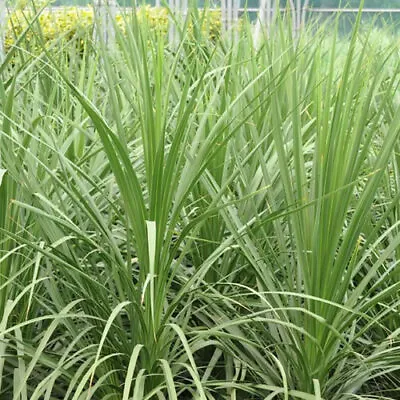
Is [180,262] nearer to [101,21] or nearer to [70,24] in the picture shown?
[101,21]

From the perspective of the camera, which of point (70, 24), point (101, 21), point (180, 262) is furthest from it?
point (70, 24)

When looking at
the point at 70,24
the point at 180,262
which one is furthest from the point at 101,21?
the point at 70,24

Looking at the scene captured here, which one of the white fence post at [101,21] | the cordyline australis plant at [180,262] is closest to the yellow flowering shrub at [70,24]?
the white fence post at [101,21]

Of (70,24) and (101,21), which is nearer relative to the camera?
(101,21)

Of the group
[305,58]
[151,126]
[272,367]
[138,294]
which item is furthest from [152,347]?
[305,58]

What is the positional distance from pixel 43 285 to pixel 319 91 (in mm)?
682

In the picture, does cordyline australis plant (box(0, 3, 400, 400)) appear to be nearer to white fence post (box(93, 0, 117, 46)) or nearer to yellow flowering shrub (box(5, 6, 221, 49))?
white fence post (box(93, 0, 117, 46))

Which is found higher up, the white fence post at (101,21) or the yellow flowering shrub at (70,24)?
the white fence post at (101,21)

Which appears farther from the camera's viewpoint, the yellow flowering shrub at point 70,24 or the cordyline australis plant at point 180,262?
the yellow flowering shrub at point 70,24

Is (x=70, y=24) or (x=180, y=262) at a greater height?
(x=180, y=262)

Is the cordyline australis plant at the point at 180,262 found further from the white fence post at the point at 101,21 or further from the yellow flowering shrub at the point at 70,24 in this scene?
the yellow flowering shrub at the point at 70,24

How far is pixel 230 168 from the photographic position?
2.03 meters

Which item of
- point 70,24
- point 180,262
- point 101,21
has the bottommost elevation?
point 70,24

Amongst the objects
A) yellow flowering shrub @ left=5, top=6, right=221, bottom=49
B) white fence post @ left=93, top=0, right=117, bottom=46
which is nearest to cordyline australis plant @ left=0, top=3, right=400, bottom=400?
white fence post @ left=93, top=0, right=117, bottom=46
